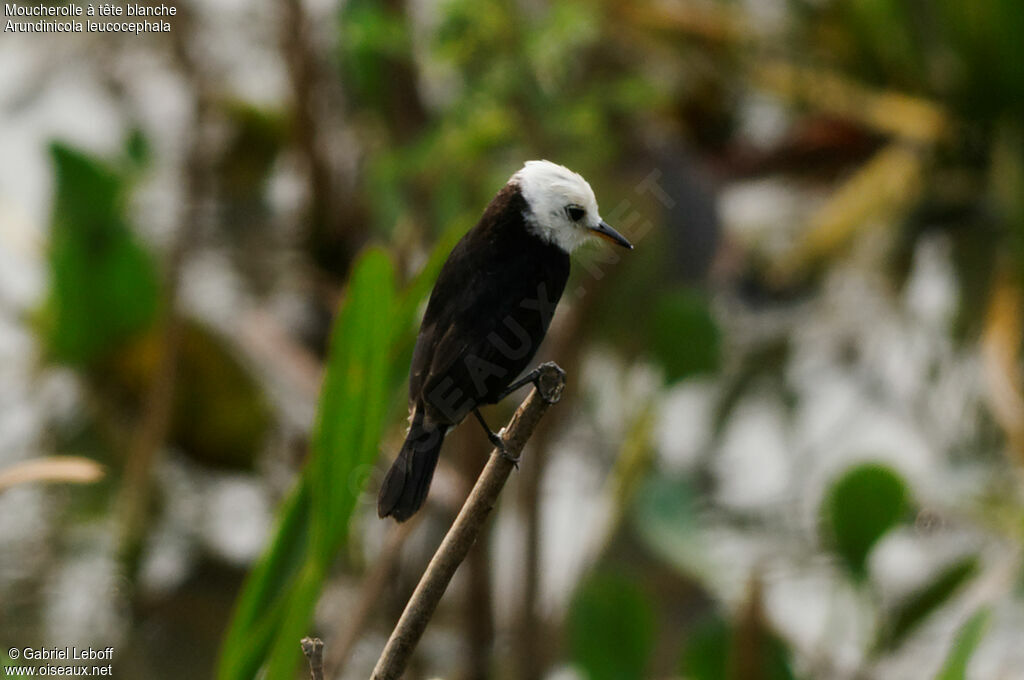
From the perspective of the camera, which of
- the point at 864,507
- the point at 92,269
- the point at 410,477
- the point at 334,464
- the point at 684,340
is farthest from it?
the point at 92,269

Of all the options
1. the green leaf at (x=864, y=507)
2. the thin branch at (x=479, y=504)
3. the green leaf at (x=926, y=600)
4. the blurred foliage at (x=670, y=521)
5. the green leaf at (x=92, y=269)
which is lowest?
the green leaf at (x=926, y=600)

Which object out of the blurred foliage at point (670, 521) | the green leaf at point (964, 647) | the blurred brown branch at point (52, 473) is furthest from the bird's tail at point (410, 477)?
the blurred foliage at point (670, 521)

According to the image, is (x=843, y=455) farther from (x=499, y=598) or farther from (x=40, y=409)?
(x=40, y=409)

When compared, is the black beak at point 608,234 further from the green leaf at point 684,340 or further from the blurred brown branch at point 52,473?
the green leaf at point 684,340

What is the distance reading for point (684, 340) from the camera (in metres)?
0.81

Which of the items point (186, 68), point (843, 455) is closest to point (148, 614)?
point (186, 68)

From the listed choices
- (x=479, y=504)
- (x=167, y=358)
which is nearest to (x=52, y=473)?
(x=479, y=504)

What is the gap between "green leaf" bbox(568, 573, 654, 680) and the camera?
0.89 metres

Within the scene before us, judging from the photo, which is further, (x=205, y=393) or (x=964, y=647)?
(x=205, y=393)

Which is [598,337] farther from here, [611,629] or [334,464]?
[334,464]

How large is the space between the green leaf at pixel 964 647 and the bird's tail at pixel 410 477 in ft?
1.25

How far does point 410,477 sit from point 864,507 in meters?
0.48

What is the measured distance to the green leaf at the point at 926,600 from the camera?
86cm

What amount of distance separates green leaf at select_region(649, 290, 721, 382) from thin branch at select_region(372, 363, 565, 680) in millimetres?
473
